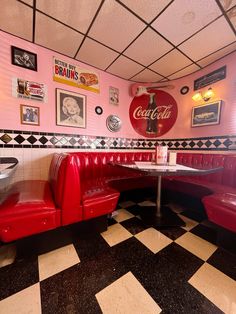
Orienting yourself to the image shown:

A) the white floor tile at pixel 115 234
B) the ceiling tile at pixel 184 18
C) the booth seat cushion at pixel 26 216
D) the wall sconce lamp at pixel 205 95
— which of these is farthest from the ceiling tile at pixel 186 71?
the booth seat cushion at pixel 26 216

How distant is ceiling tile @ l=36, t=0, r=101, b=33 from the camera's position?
1.63 m

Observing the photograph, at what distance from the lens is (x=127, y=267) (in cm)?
122

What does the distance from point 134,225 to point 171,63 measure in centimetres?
304

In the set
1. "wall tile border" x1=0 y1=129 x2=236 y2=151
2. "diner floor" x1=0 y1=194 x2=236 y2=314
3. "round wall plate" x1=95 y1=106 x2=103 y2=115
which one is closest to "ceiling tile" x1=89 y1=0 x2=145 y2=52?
"round wall plate" x1=95 y1=106 x2=103 y2=115

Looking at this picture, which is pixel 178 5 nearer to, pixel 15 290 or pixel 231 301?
pixel 231 301

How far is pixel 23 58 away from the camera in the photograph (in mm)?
2201

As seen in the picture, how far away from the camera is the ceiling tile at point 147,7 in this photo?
5.33ft

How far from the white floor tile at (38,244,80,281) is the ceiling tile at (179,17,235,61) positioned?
329 cm

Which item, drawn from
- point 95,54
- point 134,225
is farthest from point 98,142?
point 134,225

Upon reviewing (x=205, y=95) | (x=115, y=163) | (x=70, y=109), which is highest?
(x=205, y=95)

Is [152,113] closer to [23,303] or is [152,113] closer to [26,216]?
[26,216]

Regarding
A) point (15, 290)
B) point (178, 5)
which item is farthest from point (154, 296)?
point (178, 5)

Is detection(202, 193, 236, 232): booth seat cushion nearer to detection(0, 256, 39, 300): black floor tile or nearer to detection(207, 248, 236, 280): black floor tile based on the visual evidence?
detection(207, 248, 236, 280): black floor tile

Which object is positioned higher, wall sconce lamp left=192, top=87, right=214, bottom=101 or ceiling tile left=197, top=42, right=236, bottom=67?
ceiling tile left=197, top=42, right=236, bottom=67
